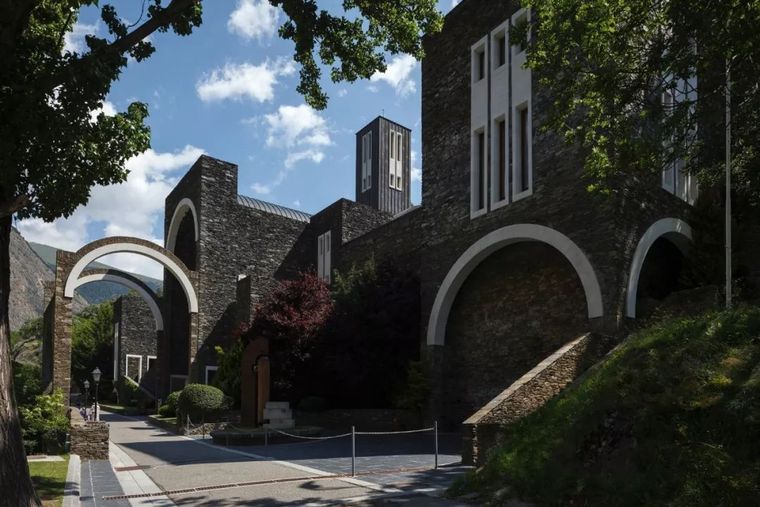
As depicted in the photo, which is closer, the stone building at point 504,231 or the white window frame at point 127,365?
the stone building at point 504,231

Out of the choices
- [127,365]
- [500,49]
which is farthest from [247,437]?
[127,365]

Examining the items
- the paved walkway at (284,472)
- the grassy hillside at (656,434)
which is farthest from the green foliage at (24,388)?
the grassy hillside at (656,434)

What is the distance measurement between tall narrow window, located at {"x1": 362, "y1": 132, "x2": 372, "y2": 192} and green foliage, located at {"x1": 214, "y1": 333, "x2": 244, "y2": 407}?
2788 centimetres

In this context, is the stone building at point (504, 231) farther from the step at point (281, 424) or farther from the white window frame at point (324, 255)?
the white window frame at point (324, 255)

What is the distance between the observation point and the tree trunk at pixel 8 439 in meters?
6.17

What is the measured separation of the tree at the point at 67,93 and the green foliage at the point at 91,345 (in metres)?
37.9

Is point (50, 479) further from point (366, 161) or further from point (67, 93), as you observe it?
point (366, 161)

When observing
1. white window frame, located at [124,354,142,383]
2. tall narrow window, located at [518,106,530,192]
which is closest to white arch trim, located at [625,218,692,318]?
tall narrow window, located at [518,106,530,192]

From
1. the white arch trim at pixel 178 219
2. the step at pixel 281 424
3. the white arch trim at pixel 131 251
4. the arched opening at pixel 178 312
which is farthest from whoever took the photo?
the arched opening at pixel 178 312

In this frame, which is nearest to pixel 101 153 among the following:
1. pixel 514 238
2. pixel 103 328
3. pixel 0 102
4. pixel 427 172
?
pixel 0 102

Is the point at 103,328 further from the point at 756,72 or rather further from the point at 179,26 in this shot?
the point at 756,72

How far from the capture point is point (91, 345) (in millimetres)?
43688

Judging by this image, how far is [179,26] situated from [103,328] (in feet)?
137

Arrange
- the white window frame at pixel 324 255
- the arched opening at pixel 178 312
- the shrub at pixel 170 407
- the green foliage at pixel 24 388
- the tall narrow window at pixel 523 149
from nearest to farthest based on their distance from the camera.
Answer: the green foliage at pixel 24 388
the tall narrow window at pixel 523 149
the shrub at pixel 170 407
the white window frame at pixel 324 255
the arched opening at pixel 178 312
